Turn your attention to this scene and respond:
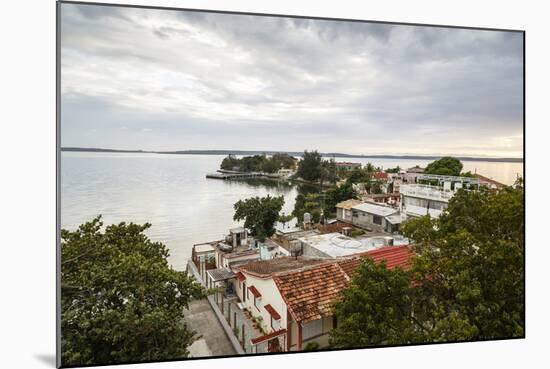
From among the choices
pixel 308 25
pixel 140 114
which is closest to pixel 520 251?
pixel 308 25

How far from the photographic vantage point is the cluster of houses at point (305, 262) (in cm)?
272

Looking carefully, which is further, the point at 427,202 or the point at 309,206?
the point at 309,206

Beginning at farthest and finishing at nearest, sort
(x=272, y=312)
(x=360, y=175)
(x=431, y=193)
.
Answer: (x=360, y=175)
(x=431, y=193)
(x=272, y=312)

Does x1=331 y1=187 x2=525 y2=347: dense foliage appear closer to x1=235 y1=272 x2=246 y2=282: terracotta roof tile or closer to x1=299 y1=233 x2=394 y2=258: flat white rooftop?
x1=299 y1=233 x2=394 y2=258: flat white rooftop

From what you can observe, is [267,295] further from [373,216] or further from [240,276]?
[373,216]

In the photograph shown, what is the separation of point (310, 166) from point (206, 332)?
1686 millimetres

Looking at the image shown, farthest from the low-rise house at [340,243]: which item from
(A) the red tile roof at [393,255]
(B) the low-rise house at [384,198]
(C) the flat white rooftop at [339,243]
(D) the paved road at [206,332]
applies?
(D) the paved road at [206,332]

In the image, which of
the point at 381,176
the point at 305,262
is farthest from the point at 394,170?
the point at 305,262

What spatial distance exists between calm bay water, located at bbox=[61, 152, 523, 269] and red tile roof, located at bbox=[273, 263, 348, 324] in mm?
703

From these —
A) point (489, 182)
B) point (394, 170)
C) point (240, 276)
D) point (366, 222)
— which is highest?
point (394, 170)

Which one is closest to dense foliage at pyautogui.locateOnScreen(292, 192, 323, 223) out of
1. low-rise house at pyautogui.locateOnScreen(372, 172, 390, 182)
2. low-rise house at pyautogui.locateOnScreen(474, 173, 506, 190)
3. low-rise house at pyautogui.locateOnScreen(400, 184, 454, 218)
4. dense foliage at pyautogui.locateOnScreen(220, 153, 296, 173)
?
dense foliage at pyautogui.locateOnScreen(220, 153, 296, 173)

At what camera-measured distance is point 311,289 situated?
2832 mm

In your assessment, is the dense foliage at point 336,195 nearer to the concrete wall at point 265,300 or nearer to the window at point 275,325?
the concrete wall at point 265,300

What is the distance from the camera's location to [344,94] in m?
3.02
